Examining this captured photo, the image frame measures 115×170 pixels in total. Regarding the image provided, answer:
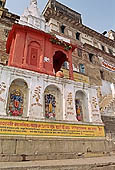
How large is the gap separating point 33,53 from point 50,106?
3.72m

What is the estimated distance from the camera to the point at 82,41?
76.2ft

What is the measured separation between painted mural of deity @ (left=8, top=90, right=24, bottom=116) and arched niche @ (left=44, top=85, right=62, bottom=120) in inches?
49.0

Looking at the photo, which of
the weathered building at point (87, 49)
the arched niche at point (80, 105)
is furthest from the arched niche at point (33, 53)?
the weathered building at point (87, 49)

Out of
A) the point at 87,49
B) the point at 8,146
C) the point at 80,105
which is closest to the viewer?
the point at 8,146

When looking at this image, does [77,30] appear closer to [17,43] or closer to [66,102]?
[17,43]

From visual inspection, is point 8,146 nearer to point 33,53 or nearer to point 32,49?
point 33,53

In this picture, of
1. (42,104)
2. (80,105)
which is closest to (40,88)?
(42,104)

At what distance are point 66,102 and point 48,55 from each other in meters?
3.57

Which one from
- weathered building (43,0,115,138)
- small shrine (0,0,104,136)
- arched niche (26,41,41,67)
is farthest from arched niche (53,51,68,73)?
weathered building (43,0,115,138)

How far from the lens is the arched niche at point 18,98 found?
6016 mm

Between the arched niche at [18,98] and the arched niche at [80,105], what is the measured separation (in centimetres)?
297

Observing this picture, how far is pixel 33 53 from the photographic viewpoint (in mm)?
8531

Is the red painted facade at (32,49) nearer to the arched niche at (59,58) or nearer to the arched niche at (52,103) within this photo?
the arched niche at (59,58)

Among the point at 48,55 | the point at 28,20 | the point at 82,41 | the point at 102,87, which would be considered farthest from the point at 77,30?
the point at 48,55
